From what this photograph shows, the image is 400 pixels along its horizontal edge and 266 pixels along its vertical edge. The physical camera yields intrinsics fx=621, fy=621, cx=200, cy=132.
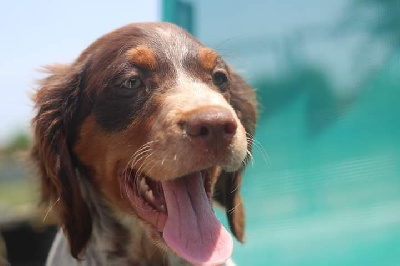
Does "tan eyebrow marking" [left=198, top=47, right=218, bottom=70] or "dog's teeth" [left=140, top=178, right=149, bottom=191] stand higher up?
"tan eyebrow marking" [left=198, top=47, right=218, bottom=70]

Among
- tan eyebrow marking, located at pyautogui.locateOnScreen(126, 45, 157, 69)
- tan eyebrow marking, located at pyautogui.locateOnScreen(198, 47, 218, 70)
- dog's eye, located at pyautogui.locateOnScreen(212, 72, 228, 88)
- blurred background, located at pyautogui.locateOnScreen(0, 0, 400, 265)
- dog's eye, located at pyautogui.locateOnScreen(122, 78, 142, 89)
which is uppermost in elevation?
tan eyebrow marking, located at pyautogui.locateOnScreen(126, 45, 157, 69)

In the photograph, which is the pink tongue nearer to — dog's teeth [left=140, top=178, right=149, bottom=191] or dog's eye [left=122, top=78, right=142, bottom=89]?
dog's teeth [left=140, top=178, right=149, bottom=191]

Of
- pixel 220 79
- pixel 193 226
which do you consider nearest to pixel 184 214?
pixel 193 226

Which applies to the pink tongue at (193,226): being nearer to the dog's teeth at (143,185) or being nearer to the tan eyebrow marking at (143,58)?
Result: the dog's teeth at (143,185)

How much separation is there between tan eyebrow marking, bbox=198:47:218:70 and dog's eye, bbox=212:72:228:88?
60mm

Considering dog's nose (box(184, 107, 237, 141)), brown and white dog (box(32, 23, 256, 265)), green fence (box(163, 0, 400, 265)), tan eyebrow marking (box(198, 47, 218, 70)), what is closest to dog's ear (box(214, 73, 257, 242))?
brown and white dog (box(32, 23, 256, 265))

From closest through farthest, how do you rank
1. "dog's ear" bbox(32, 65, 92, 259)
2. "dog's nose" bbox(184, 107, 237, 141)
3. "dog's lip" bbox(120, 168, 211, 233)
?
"dog's nose" bbox(184, 107, 237, 141) → "dog's lip" bbox(120, 168, 211, 233) → "dog's ear" bbox(32, 65, 92, 259)

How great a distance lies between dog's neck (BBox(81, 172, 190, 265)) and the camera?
10.1 ft

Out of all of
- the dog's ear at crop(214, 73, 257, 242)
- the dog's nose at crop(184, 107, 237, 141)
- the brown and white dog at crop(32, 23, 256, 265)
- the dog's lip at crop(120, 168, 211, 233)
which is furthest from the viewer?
the dog's ear at crop(214, 73, 257, 242)

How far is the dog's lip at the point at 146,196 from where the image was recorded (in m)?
2.81

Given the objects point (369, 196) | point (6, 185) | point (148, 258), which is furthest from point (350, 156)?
point (6, 185)

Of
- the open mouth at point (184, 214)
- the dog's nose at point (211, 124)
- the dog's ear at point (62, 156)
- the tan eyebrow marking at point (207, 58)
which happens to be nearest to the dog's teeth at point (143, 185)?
the open mouth at point (184, 214)

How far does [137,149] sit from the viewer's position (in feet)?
9.16

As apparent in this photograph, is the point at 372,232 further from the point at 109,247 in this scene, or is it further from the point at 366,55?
the point at 109,247
